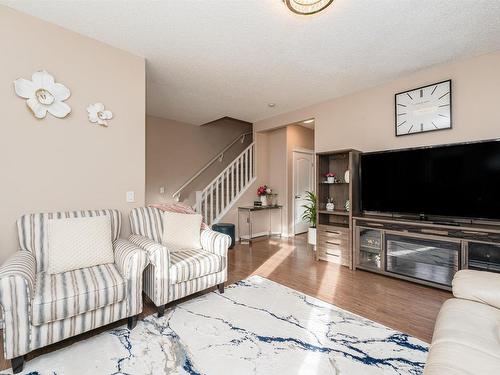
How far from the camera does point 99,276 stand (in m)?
1.80

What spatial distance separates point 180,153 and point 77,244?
362 cm

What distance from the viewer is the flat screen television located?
2443 mm

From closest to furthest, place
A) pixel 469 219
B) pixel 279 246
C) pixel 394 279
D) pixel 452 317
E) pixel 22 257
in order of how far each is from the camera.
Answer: pixel 452 317 → pixel 22 257 → pixel 469 219 → pixel 394 279 → pixel 279 246

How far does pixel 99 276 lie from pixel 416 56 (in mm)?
3697

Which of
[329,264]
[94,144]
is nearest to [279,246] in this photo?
[329,264]

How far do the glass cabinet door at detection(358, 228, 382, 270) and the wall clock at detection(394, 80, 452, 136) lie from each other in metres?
1.35

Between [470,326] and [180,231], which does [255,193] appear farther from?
[470,326]

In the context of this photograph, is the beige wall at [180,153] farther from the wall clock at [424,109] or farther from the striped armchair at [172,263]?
the wall clock at [424,109]

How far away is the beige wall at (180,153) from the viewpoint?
A: 4.95 metres

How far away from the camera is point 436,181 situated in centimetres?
274

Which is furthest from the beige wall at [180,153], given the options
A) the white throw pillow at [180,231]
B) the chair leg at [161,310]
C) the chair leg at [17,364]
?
the chair leg at [17,364]

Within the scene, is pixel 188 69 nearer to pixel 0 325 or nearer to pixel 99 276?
pixel 99 276

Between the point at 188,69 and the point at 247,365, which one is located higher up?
the point at 188,69

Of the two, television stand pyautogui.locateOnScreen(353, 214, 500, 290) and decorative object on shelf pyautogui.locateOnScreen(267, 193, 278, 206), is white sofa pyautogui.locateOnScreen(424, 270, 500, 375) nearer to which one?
television stand pyautogui.locateOnScreen(353, 214, 500, 290)
